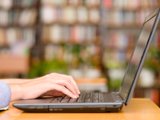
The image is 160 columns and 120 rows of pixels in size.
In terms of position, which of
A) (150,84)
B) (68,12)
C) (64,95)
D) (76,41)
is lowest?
(150,84)

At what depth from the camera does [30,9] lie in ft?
21.1

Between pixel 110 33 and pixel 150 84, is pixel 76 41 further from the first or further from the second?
pixel 150 84

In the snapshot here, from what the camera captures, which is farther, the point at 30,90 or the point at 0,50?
the point at 0,50

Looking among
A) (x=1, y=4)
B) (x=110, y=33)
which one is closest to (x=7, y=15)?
(x=1, y=4)

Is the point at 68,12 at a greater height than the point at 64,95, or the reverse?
the point at 64,95

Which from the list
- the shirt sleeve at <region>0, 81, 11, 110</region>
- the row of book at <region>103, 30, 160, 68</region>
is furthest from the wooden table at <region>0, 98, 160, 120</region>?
the row of book at <region>103, 30, 160, 68</region>

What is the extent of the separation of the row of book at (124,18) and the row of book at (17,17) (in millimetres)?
1094

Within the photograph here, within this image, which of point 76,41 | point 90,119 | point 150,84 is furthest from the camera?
point 76,41

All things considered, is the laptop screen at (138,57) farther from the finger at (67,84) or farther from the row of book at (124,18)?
the row of book at (124,18)

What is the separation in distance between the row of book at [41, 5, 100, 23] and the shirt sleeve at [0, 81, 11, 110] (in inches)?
198

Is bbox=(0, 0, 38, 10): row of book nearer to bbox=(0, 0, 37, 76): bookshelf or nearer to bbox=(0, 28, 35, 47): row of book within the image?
bbox=(0, 0, 37, 76): bookshelf

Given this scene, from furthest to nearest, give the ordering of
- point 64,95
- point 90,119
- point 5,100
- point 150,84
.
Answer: point 150,84 < point 64,95 < point 5,100 < point 90,119

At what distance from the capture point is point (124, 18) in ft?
20.4

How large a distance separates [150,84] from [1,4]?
2.43m
